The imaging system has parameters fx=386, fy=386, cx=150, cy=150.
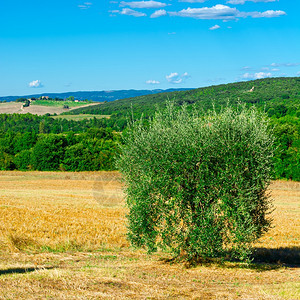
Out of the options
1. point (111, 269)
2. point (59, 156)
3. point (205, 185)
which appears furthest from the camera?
point (59, 156)

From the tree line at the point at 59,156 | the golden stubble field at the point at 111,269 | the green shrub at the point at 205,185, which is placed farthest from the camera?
the tree line at the point at 59,156

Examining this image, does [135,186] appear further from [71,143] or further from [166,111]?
[71,143]

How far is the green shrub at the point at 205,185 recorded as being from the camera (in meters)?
11.6

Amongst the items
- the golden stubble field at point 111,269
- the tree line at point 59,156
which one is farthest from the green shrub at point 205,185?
the tree line at point 59,156

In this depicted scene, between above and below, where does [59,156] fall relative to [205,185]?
below

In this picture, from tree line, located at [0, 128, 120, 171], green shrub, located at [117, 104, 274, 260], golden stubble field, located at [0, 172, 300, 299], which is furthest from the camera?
tree line, located at [0, 128, 120, 171]

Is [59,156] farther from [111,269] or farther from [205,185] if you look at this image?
[205,185]

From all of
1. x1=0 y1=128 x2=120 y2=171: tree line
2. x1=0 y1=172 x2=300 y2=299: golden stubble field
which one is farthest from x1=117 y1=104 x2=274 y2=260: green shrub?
x1=0 y1=128 x2=120 y2=171: tree line

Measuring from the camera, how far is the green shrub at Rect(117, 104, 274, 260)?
1159cm

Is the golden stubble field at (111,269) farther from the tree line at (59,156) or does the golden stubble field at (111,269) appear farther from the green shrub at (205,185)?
the tree line at (59,156)

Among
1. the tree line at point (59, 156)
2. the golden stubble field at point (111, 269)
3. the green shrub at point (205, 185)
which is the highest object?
the green shrub at point (205, 185)

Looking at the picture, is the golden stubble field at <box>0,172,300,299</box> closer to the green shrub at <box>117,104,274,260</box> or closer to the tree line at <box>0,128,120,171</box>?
the green shrub at <box>117,104,274,260</box>

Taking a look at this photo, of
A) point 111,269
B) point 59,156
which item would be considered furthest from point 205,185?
point 59,156

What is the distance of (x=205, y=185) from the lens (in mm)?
11773
